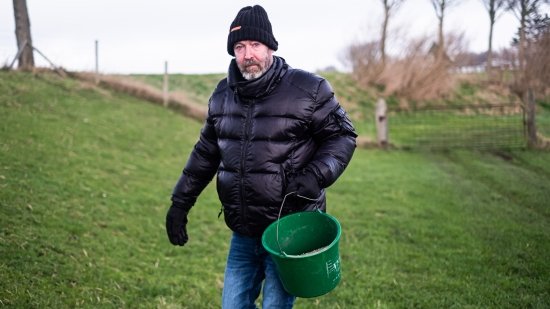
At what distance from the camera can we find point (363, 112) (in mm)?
22672

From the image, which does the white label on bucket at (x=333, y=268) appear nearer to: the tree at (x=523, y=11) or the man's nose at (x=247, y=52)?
the man's nose at (x=247, y=52)

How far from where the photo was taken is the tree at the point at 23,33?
1588cm

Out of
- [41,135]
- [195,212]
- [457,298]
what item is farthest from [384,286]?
[41,135]

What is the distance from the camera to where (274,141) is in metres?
2.64

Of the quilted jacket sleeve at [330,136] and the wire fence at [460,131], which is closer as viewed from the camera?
the quilted jacket sleeve at [330,136]

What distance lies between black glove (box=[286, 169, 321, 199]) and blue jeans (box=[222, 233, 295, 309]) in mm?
430

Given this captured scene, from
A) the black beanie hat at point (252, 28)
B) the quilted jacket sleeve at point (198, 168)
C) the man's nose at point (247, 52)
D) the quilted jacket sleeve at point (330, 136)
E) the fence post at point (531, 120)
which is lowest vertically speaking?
the fence post at point (531, 120)

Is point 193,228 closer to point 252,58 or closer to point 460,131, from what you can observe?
point 252,58

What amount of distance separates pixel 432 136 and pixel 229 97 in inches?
580

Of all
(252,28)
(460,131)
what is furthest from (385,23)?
(252,28)

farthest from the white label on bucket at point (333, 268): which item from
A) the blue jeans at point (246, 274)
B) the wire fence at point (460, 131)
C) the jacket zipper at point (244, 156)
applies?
the wire fence at point (460, 131)

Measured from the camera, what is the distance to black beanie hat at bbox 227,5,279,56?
2.79 metres

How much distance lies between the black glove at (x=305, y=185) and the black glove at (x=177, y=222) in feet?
2.78

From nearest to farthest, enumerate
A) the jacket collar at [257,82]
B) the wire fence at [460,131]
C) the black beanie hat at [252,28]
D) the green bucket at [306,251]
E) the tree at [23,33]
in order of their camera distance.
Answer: the green bucket at [306,251]
the jacket collar at [257,82]
the black beanie hat at [252,28]
the wire fence at [460,131]
the tree at [23,33]
